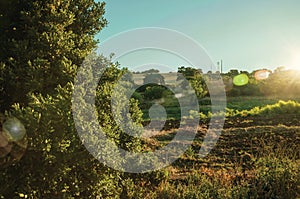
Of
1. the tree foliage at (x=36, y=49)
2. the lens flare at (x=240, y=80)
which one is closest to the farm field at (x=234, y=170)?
the tree foliage at (x=36, y=49)

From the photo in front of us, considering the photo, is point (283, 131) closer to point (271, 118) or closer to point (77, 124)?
point (271, 118)

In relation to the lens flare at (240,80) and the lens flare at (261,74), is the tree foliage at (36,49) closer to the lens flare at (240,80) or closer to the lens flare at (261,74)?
the lens flare at (240,80)

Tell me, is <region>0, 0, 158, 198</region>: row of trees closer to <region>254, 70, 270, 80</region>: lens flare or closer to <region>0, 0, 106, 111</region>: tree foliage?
<region>0, 0, 106, 111</region>: tree foliage

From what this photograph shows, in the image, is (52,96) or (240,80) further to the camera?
(240,80)

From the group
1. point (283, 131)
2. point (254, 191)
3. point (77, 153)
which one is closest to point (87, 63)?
point (77, 153)

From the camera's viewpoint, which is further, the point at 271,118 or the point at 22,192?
the point at 271,118

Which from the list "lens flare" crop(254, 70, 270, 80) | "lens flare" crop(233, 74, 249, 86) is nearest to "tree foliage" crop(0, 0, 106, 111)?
"lens flare" crop(233, 74, 249, 86)

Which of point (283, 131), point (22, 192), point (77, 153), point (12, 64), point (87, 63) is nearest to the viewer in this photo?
point (22, 192)

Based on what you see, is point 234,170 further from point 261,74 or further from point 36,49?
point 261,74

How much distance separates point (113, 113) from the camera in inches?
189

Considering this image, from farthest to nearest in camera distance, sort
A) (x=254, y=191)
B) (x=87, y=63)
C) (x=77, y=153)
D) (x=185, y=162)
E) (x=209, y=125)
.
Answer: (x=209, y=125) → (x=185, y=162) → (x=254, y=191) → (x=87, y=63) → (x=77, y=153)

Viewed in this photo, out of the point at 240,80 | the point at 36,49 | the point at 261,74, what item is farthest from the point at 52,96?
the point at 261,74

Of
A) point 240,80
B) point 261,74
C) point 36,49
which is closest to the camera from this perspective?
point 36,49

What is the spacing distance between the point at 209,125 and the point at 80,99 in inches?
425
